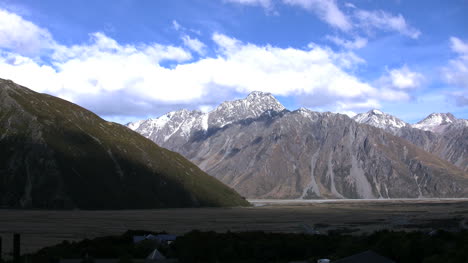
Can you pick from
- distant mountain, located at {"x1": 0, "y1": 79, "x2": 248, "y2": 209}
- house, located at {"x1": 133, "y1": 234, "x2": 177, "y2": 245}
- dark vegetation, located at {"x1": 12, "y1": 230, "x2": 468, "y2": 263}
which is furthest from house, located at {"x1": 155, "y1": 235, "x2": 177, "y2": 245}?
distant mountain, located at {"x1": 0, "y1": 79, "x2": 248, "y2": 209}

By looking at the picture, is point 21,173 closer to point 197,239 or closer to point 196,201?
point 196,201

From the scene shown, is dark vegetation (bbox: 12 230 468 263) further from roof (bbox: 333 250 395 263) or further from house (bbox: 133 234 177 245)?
roof (bbox: 333 250 395 263)

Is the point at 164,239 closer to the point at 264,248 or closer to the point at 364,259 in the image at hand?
the point at 264,248

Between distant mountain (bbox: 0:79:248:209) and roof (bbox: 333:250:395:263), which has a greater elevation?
distant mountain (bbox: 0:79:248:209)

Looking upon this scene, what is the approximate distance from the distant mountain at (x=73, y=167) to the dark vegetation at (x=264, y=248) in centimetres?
9312

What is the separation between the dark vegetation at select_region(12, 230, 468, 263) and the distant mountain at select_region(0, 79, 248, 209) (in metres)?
93.1

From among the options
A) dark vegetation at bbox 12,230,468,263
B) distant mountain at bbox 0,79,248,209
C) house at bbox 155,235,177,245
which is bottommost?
dark vegetation at bbox 12,230,468,263

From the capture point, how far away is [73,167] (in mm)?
161375

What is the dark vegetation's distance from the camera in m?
51.6

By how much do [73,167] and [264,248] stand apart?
4493 inches

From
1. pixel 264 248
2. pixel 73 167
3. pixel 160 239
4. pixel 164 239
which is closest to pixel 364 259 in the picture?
pixel 264 248

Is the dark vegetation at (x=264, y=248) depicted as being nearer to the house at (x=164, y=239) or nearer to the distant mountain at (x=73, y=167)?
the house at (x=164, y=239)

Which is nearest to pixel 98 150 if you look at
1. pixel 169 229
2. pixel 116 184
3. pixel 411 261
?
pixel 116 184

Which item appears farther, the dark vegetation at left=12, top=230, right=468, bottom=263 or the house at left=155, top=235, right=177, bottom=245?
the house at left=155, top=235, right=177, bottom=245
